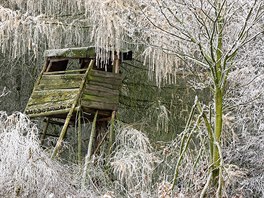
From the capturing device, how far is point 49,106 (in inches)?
291

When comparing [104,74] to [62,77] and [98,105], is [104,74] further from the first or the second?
[62,77]

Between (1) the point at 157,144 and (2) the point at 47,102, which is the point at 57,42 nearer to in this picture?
(2) the point at 47,102

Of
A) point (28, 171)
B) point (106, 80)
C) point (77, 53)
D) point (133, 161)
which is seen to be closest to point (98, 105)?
point (106, 80)

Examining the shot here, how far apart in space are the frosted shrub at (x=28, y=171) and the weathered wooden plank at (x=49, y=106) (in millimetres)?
967

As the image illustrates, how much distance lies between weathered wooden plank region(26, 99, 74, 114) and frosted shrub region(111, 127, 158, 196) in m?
0.89

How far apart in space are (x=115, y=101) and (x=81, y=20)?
1.86 metres

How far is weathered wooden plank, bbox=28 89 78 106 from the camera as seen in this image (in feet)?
24.1

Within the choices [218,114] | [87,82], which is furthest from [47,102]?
[218,114]

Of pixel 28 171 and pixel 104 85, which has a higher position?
pixel 104 85

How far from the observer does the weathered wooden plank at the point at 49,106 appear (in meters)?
7.25

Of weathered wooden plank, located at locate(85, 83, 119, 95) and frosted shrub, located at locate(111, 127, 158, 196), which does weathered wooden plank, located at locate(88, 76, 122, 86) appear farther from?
frosted shrub, located at locate(111, 127, 158, 196)

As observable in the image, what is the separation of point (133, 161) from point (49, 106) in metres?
1.47

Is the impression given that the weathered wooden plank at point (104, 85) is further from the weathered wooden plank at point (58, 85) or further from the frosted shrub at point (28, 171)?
the frosted shrub at point (28, 171)

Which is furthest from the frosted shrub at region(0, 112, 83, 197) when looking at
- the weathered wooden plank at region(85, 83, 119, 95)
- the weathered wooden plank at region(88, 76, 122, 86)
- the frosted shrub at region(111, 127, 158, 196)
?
the weathered wooden plank at region(88, 76, 122, 86)
